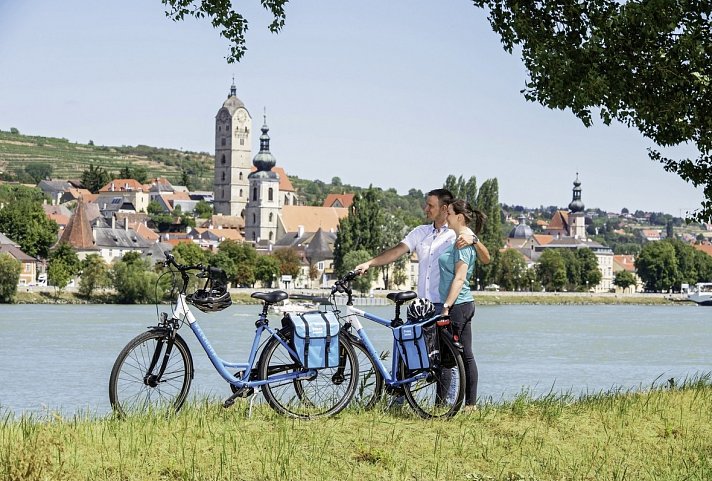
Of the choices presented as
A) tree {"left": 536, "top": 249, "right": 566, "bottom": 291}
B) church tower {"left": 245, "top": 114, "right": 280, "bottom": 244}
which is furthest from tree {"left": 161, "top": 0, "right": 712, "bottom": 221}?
church tower {"left": 245, "top": 114, "right": 280, "bottom": 244}

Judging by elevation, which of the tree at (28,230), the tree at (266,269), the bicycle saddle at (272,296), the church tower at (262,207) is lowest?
the bicycle saddle at (272,296)

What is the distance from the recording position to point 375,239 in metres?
98.9

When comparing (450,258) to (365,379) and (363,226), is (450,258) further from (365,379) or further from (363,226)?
(363,226)

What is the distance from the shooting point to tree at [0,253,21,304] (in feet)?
262

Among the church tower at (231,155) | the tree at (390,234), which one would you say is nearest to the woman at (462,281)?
the tree at (390,234)

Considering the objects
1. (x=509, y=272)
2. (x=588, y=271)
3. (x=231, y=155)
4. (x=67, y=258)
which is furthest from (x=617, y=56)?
(x=231, y=155)

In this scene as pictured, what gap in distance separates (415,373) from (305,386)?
815mm

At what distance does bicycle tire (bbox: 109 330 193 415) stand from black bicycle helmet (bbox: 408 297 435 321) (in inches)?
62.6

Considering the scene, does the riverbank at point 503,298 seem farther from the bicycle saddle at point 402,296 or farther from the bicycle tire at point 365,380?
the bicycle saddle at point 402,296

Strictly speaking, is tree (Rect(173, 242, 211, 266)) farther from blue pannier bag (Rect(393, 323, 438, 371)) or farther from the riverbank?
blue pannier bag (Rect(393, 323, 438, 371))

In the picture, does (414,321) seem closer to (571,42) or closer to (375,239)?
(571,42)

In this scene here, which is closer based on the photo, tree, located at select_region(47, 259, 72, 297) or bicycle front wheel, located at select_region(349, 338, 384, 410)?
bicycle front wheel, located at select_region(349, 338, 384, 410)

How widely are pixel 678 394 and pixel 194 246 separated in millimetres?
105560

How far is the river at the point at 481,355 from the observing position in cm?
2394
